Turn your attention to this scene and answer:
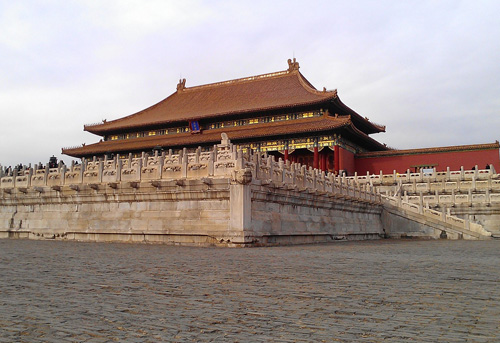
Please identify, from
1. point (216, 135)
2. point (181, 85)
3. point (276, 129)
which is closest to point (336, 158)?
point (276, 129)

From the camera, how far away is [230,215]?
1454cm

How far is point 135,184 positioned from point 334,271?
33.4ft

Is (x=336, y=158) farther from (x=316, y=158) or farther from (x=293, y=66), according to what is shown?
(x=293, y=66)

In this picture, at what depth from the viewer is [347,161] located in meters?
38.1

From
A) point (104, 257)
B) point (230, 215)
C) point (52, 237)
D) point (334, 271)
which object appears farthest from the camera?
point (52, 237)

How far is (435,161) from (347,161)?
22.4 feet

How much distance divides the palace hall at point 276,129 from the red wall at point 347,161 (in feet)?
0.26

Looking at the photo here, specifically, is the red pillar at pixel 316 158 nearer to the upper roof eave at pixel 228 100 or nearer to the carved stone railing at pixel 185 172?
the upper roof eave at pixel 228 100

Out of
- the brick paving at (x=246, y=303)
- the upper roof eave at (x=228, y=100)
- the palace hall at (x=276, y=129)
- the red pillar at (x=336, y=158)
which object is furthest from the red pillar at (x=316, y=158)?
the brick paving at (x=246, y=303)

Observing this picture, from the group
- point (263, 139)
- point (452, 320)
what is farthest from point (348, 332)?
point (263, 139)

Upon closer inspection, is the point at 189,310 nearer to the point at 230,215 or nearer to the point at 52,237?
the point at 230,215

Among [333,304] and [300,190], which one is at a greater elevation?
[300,190]

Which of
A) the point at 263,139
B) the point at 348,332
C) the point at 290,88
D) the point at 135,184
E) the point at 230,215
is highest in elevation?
the point at 290,88

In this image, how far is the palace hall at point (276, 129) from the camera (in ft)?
121
